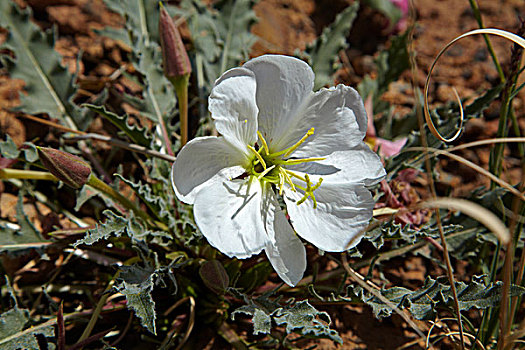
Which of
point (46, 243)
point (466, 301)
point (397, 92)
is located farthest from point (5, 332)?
point (397, 92)

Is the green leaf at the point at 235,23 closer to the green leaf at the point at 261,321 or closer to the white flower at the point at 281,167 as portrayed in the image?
the white flower at the point at 281,167

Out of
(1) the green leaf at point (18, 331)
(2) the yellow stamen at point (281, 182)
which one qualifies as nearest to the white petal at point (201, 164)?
(2) the yellow stamen at point (281, 182)

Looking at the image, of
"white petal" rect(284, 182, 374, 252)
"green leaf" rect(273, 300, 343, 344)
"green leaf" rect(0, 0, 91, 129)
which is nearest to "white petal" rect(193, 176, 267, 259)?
"white petal" rect(284, 182, 374, 252)

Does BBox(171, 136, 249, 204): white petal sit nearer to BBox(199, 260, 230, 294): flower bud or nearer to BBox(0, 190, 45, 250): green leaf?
BBox(199, 260, 230, 294): flower bud

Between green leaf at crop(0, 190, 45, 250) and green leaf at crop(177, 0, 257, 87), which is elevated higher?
green leaf at crop(177, 0, 257, 87)

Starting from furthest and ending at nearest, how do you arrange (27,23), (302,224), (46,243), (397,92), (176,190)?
(397,92)
(27,23)
(46,243)
(302,224)
(176,190)

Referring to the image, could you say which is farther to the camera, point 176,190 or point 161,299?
point 161,299

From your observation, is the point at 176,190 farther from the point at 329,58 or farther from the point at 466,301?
the point at 329,58
